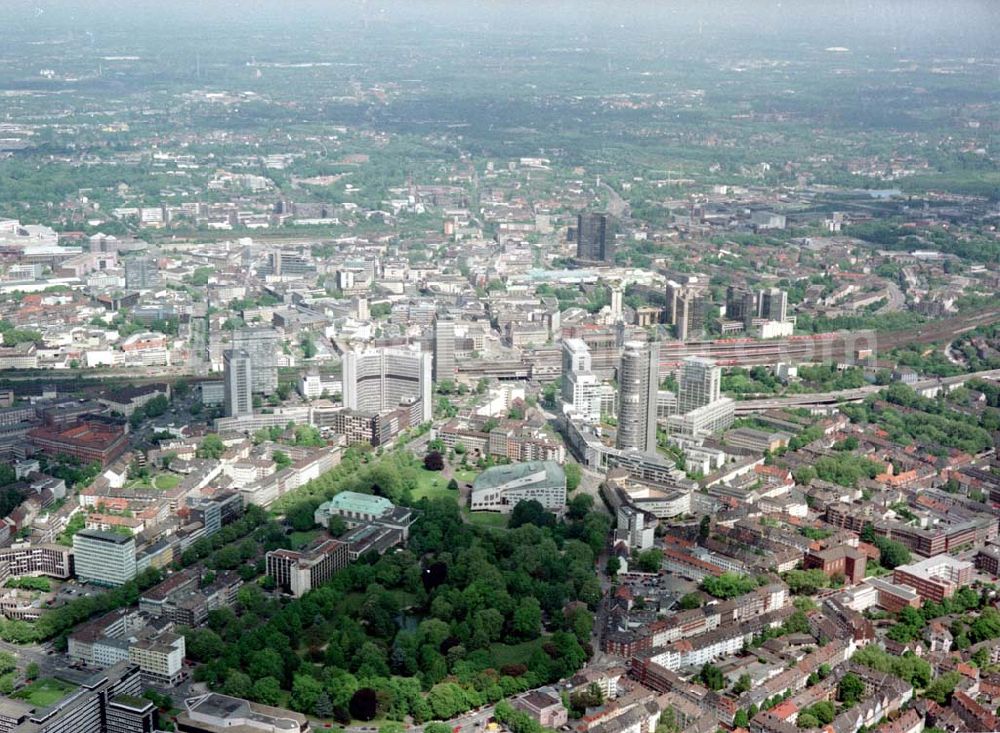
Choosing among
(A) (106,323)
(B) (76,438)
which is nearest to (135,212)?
(A) (106,323)

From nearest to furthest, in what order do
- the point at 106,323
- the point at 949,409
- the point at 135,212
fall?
1. the point at 949,409
2. the point at 106,323
3. the point at 135,212

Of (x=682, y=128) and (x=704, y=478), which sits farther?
(x=682, y=128)

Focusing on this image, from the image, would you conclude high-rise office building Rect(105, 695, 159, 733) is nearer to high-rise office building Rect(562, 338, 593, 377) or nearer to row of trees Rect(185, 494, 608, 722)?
row of trees Rect(185, 494, 608, 722)

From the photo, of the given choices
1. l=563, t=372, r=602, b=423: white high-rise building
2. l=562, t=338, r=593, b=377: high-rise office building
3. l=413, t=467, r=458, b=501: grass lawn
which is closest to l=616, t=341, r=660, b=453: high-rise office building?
l=563, t=372, r=602, b=423: white high-rise building

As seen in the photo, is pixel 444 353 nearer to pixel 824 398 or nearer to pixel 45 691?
pixel 824 398

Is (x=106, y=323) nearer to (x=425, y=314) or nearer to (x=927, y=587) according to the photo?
(x=425, y=314)

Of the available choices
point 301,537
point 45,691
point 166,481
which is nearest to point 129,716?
point 45,691

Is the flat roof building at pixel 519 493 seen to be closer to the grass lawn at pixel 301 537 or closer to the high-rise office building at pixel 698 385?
the grass lawn at pixel 301 537
